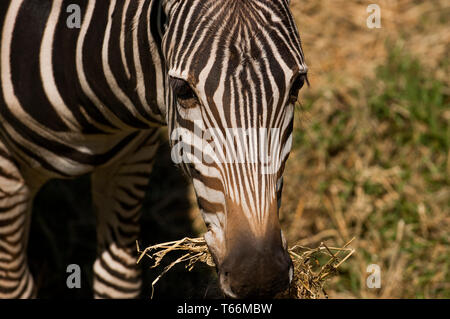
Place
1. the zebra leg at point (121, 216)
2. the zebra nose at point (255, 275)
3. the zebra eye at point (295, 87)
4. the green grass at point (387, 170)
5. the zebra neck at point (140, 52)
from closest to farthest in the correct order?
the zebra nose at point (255, 275), the zebra eye at point (295, 87), the zebra neck at point (140, 52), the zebra leg at point (121, 216), the green grass at point (387, 170)

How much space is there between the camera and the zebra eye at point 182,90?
195cm

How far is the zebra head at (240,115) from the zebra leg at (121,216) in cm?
121

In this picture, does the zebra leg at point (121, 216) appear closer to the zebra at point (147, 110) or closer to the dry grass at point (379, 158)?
the zebra at point (147, 110)

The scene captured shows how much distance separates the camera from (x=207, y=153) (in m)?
1.96

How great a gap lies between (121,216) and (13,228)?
0.58 meters

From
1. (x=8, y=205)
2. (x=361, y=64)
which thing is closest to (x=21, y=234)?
(x=8, y=205)

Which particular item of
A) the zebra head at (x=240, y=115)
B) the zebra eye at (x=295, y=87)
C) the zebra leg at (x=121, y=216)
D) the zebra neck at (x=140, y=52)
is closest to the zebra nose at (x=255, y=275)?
the zebra head at (x=240, y=115)

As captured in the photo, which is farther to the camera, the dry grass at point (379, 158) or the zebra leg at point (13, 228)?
the dry grass at point (379, 158)

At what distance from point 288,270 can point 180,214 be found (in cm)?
268

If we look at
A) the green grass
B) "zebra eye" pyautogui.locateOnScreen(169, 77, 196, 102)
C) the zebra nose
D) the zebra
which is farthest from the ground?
"zebra eye" pyautogui.locateOnScreen(169, 77, 196, 102)

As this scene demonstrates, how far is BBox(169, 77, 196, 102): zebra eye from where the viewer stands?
6.40 feet

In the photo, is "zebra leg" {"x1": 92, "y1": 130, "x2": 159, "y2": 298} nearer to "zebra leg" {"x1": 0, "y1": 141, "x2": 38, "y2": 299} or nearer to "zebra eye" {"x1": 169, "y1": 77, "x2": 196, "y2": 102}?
"zebra leg" {"x1": 0, "y1": 141, "x2": 38, "y2": 299}

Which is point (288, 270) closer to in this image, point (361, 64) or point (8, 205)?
point (8, 205)
